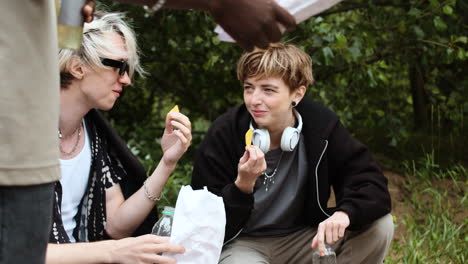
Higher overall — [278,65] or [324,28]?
[278,65]

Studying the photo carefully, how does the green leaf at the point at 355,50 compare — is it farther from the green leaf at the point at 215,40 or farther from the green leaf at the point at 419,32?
the green leaf at the point at 215,40

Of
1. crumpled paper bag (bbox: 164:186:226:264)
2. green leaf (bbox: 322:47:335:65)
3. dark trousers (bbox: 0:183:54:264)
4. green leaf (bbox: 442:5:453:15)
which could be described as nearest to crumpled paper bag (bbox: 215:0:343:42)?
dark trousers (bbox: 0:183:54:264)

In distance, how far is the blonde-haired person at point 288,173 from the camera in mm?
3100

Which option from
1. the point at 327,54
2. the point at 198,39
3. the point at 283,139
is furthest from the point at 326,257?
the point at 198,39

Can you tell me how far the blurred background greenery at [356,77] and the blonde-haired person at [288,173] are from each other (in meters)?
0.94

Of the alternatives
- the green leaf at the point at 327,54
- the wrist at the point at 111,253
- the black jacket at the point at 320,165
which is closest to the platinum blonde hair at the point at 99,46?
the black jacket at the point at 320,165

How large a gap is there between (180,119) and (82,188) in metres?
0.52

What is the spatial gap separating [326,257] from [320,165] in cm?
44

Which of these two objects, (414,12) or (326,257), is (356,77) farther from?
(326,257)

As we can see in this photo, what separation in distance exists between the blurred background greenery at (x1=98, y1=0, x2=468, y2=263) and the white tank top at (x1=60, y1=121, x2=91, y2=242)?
1729 millimetres

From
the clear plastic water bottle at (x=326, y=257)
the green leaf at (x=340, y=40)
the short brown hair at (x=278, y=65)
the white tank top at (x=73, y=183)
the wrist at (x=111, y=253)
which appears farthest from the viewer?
the green leaf at (x=340, y=40)

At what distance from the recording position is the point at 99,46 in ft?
9.30

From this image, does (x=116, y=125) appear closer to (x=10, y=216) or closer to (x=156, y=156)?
(x=156, y=156)

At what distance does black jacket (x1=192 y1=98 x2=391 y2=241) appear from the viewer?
10.2 ft
